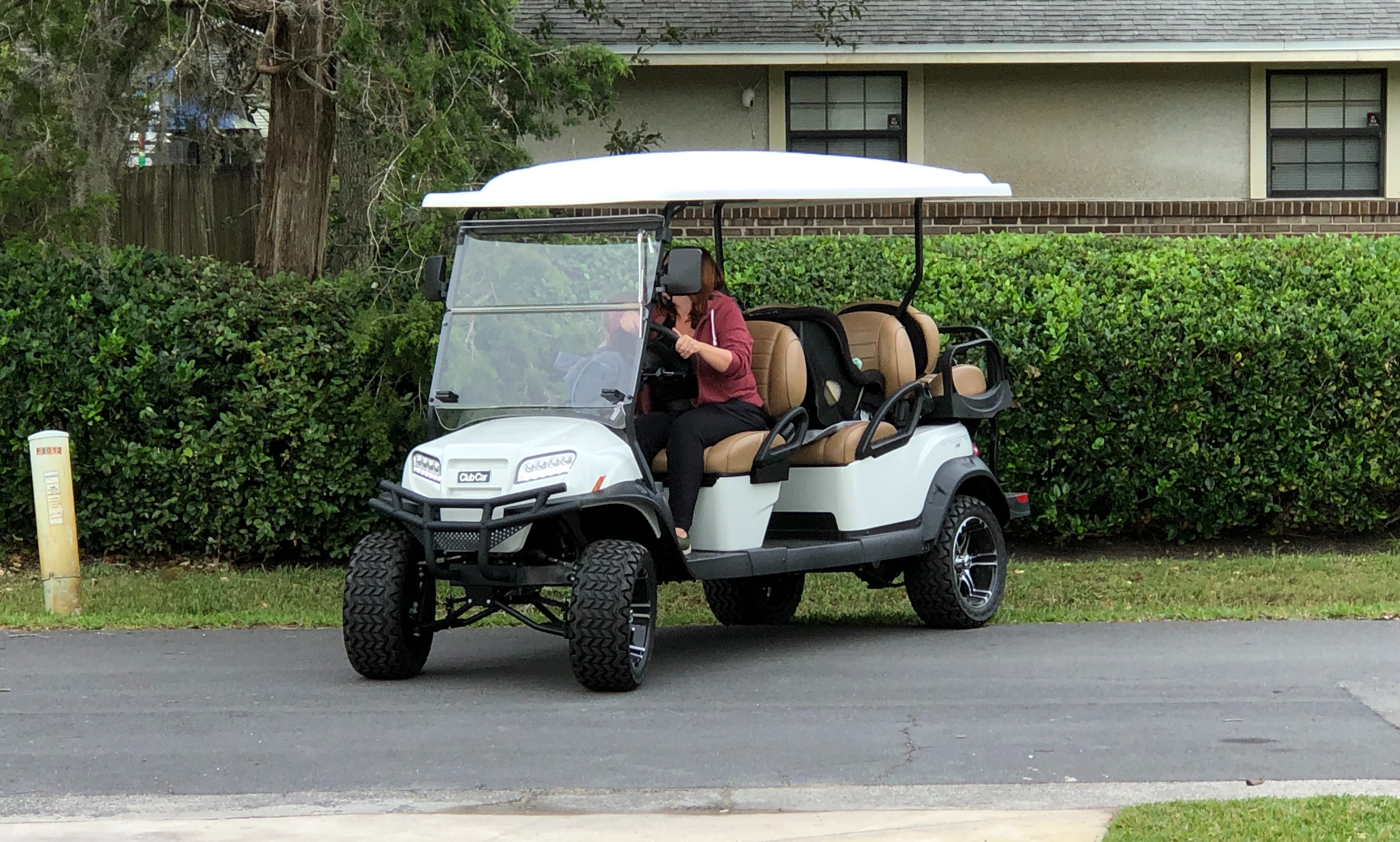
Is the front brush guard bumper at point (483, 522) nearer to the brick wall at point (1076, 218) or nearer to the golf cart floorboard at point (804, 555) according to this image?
the golf cart floorboard at point (804, 555)

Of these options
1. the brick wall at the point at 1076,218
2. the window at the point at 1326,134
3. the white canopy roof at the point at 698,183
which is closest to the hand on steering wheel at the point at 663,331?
the white canopy roof at the point at 698,183

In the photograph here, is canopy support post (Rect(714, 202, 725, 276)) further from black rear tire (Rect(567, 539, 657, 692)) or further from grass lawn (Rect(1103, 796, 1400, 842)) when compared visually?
grass lawn (Rect(1103, 796, 1400, 842))

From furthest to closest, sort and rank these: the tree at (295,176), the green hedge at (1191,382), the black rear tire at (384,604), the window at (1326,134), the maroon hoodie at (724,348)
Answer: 1. the window at (1326,134)
2. the tree at (295,176)
3. the green hedge at (1191,382)
4. the maroon hoodie at (724,348)
5. the black rear tire at (384,604)

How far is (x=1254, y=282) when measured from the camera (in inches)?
440

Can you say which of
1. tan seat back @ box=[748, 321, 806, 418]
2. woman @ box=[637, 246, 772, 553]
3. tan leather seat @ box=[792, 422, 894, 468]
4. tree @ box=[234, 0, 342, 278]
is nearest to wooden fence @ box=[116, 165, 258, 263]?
tree @ box=[234, 0, 342, 278]

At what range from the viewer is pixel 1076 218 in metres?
15.4

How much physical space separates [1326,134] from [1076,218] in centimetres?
308

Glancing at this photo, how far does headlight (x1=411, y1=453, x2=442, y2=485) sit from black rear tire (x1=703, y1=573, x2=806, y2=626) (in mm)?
2177

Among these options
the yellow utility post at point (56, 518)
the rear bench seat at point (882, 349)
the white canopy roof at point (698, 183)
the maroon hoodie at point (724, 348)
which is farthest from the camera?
the yellow utility post at point (56, 518)

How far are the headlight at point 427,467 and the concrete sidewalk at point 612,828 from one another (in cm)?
206

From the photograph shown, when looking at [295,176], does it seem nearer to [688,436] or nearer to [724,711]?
[688,436]

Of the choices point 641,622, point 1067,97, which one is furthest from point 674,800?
point 1067,97

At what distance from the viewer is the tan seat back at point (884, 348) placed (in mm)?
8789

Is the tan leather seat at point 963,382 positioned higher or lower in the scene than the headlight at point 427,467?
higher
